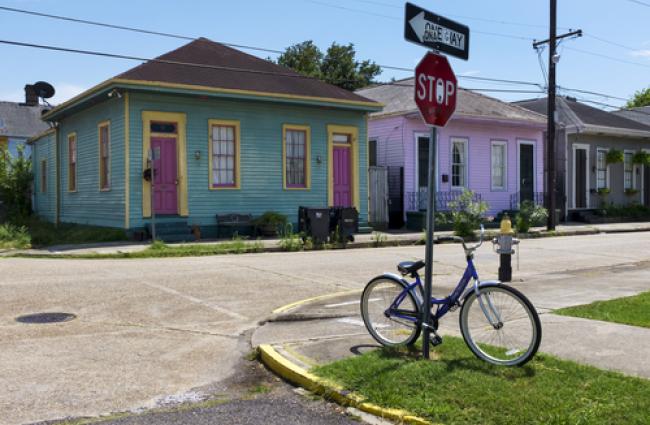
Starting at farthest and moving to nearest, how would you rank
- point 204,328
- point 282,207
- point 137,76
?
point 282,207
point 137,76
point 204,328

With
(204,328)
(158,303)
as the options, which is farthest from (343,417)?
(158,303)

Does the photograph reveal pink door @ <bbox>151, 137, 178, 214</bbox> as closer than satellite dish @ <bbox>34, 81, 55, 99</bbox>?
Yes

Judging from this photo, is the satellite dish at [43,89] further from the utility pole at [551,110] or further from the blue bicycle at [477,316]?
the blue bicycle at [477,316]

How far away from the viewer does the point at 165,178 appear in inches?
770

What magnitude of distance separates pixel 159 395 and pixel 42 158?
25525mm

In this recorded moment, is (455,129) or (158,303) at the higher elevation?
(455,129)

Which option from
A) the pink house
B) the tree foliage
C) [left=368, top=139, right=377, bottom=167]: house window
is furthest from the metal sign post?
the tree foliage

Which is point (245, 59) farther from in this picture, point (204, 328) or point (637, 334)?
point (637, 334)

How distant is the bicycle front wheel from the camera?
5.30 m

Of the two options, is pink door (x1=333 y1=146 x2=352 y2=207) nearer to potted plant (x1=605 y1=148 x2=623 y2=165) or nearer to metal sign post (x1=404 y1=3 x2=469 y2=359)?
potted plant (x1=605 y1=148 x2=623 y2=165)

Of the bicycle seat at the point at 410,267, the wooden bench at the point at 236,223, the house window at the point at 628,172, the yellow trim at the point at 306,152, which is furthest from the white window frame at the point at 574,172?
the bicycle seat at the point at 410,267

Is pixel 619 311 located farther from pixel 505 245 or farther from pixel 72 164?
pixel 72 164

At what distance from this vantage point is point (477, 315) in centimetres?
559

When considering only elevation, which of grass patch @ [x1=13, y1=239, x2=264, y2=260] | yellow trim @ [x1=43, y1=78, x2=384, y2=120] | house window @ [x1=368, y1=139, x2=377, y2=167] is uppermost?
yellow trim @ [x1=43, y1=78, x2=384, y2=120]
